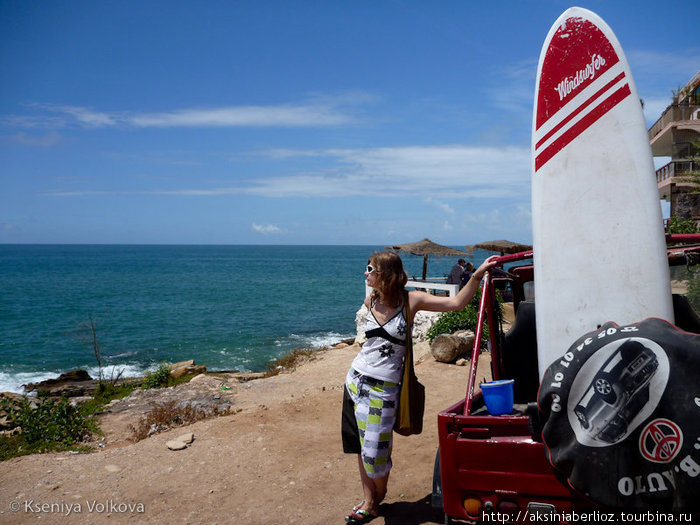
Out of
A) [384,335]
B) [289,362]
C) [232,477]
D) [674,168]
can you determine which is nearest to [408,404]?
[384,335]

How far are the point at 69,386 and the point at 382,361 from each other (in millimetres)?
16089

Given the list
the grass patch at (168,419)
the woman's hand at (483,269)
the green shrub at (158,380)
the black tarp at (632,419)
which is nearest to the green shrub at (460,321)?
the grass patch at (168,419)

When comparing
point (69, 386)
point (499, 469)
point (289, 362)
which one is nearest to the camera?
point (499, 469)

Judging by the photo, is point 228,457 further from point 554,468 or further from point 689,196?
point 689,196

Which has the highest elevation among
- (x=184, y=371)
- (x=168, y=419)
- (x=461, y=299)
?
(x=461, y=299)

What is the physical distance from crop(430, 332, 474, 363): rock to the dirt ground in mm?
2349

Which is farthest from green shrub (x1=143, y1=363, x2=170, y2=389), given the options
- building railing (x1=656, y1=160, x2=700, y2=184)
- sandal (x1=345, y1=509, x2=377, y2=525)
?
building railing (x1=656, y1=160, x2=700, y2=184)

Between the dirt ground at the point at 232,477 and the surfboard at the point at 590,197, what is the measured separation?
219cm

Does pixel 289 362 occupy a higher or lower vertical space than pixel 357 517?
lower

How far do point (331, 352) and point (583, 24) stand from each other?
48.1 ft

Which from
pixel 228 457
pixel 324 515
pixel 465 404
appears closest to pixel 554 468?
pixel 465 404

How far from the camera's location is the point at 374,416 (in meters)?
3.91

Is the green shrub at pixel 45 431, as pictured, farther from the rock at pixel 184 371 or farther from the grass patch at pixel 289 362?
the grass patch at pixel 289 362

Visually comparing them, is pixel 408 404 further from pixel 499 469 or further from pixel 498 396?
pixel 499 469
